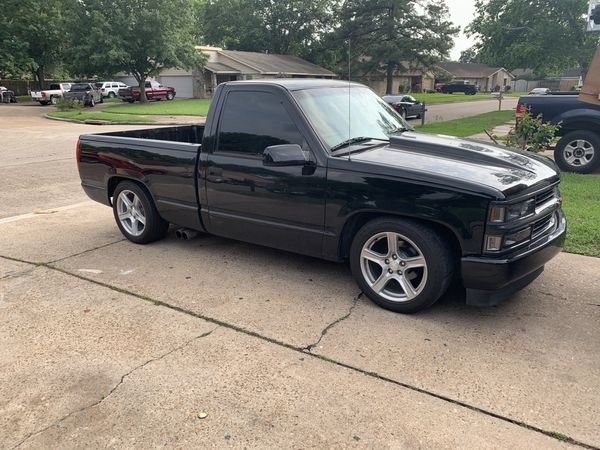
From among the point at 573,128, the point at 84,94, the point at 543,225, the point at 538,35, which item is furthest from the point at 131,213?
the point at 84,94

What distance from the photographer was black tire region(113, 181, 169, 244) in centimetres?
565

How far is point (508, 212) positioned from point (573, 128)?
7.23 meters

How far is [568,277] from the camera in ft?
15.4

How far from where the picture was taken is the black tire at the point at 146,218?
5648mm

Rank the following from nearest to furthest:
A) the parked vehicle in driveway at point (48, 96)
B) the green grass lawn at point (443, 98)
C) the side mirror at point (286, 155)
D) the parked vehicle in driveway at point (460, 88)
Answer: the side mirror at point (286, 155)
the parked vehicle in driveway at point (48, 96)
the green grass lawn at point (443, 98)
the parked vehicle in driveway at point (460, 88)

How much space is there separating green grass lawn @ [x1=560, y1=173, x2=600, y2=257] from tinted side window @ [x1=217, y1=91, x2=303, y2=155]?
336 centimetres

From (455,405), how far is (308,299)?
169 centimetres

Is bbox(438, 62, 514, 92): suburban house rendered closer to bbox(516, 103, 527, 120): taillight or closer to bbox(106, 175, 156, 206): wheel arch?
bbox(516, 103, 527, 120): taillight

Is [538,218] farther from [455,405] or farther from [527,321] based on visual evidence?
[455,405]

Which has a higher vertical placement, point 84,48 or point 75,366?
point 84,48

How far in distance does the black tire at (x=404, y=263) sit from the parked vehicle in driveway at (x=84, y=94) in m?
36.1

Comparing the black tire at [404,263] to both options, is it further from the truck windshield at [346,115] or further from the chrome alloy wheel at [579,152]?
the chrome alloy wheel at [579,152]

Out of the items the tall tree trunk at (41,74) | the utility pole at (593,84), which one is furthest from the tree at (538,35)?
the tall tree trunk at (41,74)

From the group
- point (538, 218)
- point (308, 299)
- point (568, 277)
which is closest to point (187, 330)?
point (308, 299)
